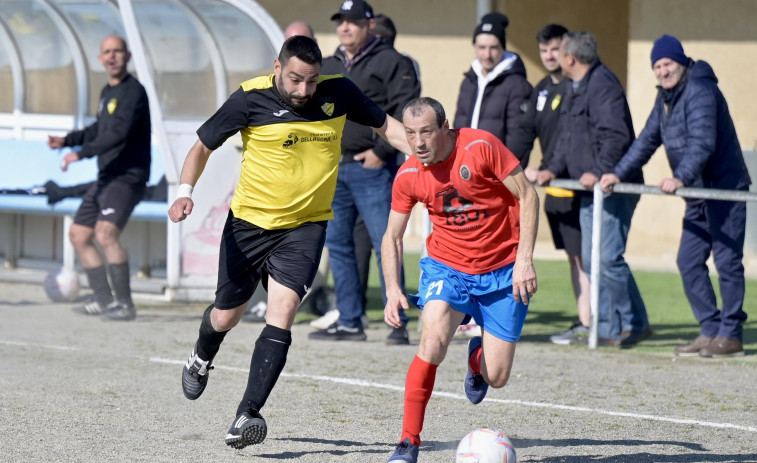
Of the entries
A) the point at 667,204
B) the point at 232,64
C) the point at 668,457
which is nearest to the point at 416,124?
the point at 668,457

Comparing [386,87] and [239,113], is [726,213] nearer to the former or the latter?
[386,87]

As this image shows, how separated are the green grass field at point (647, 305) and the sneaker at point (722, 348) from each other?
32 cm

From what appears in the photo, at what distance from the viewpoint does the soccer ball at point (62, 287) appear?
12.1m

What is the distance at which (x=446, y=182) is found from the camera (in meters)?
6.12

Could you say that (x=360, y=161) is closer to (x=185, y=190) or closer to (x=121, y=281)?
(x=121, y=281)

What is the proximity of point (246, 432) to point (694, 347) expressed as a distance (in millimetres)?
4411

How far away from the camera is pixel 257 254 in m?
6.64

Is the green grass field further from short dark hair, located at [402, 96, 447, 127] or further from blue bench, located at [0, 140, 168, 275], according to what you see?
short dark hair, located at [402, 96, 447, 127]

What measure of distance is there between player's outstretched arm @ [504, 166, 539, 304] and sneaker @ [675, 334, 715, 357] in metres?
3.48

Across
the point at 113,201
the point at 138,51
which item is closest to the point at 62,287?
the point at 113,201

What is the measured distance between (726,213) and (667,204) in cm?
728

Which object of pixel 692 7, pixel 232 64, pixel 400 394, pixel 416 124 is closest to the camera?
pixel 416 124

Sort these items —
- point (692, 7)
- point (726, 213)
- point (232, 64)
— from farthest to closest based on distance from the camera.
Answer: point (692, 7) < point (232, 64) < point (726, 213)

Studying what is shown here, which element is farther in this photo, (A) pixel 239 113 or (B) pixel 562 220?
(B) pixel 562 220
